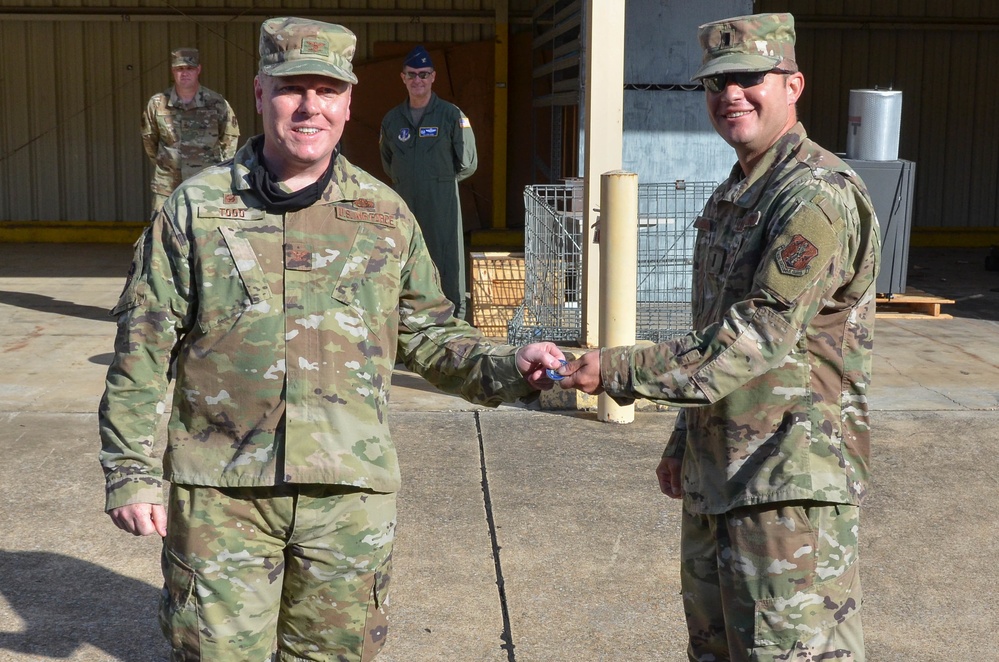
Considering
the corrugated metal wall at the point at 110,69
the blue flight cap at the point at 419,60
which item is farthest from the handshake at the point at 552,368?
the corrugated metal wall at the point at 110,69

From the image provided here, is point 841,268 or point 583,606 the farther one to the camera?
point 583,606

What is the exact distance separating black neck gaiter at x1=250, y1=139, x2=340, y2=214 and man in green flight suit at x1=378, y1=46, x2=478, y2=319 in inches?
222

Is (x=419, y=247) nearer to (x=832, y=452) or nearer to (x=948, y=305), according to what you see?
(x=832, y=452)

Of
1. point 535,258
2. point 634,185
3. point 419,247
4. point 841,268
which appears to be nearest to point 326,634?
point 419,247

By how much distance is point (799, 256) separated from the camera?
2.48 m

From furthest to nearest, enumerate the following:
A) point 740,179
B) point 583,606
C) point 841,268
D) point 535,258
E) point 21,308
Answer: point 21,308 < point 535,258 < point 583,606 < point 740,179 < point 841,268

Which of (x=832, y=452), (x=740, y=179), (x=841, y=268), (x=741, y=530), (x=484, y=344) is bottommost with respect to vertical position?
(x=741, y=530)

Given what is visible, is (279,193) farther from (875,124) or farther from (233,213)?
(875,124)

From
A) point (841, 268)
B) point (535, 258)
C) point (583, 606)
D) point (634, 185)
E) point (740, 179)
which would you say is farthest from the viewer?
point (535, 258)

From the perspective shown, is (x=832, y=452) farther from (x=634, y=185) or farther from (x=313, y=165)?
(x=634, y=185)

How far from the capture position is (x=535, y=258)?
7.71 m

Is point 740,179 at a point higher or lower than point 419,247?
higher

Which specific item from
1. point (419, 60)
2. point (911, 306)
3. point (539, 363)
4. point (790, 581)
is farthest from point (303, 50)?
point (911, 306)

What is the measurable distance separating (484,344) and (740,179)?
76 centimetres
